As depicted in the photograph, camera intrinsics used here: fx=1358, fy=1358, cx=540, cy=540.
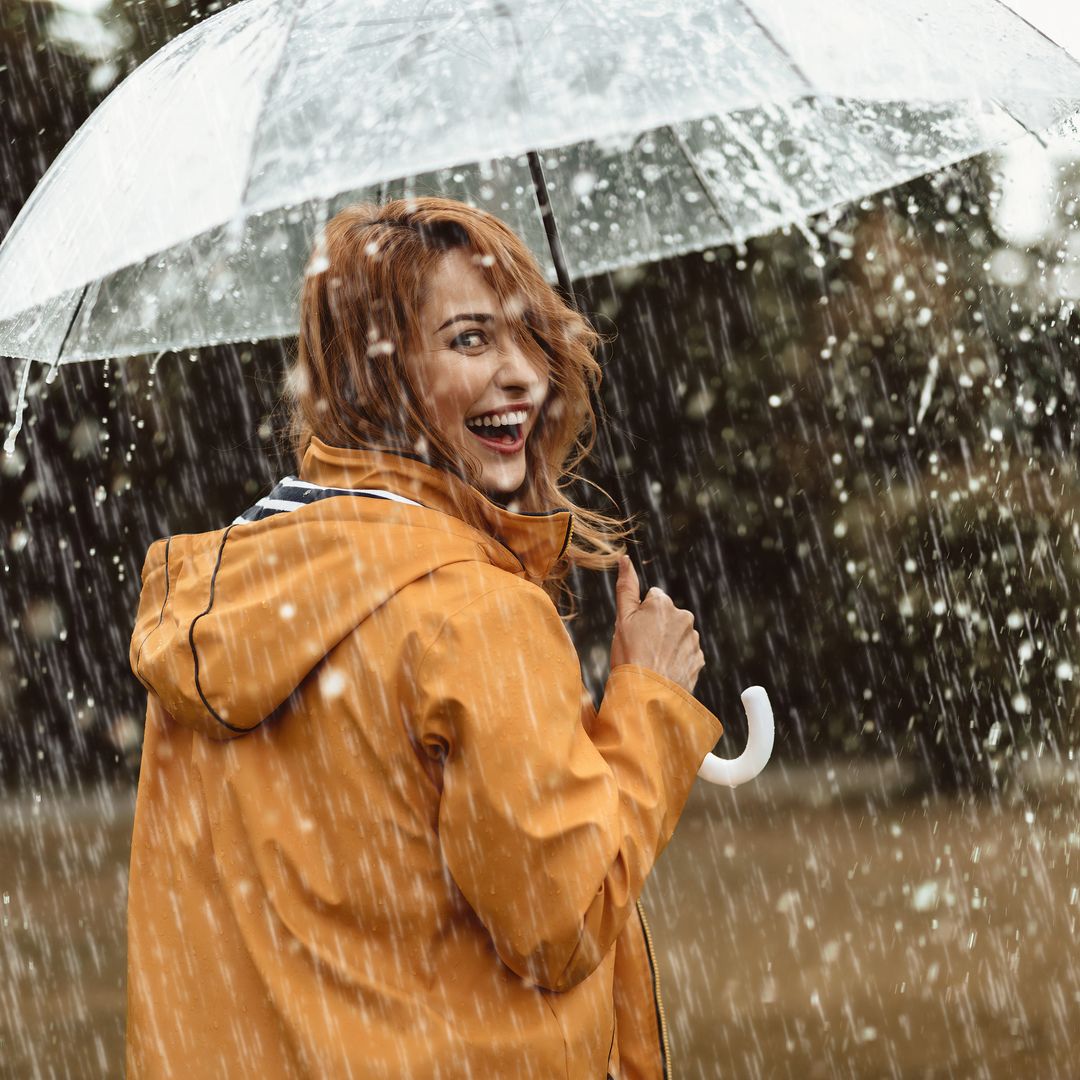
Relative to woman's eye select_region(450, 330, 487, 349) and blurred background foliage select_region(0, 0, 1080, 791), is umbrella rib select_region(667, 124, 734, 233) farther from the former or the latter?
blurred background foliage select_region(0, 0, 1080, 791)

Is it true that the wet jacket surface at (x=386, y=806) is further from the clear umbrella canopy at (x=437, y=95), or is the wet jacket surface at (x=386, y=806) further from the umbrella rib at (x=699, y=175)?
the umbrella rib at (x=699, y=175)

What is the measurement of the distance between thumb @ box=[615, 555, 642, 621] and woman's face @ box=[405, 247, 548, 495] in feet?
0.75

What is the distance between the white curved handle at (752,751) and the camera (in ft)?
6.81

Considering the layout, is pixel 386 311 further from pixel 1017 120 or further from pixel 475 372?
pixel 1017 120

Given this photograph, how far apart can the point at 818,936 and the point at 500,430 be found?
4147mm

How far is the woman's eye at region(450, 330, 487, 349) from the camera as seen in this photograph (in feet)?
6.11

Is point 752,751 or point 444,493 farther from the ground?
point 444,493

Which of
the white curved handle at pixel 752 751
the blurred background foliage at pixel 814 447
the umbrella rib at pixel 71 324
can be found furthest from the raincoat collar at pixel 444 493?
the blurred background foliage at pixel 814 447

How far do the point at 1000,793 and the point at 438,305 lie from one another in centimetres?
644

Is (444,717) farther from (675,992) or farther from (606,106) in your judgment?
(675,992)

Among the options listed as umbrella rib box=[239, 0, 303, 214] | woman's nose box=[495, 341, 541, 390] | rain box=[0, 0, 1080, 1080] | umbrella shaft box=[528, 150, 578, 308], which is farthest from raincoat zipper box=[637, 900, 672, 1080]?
rain box=[0, 0, 1080, 1080]

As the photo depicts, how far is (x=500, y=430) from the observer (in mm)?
1928

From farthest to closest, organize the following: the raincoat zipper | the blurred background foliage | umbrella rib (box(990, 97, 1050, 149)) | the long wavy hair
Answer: the blurred background foliage → umbrella rib (box(990, 97, 1050, 149)) → the raincoat zipper → the long wavy hair

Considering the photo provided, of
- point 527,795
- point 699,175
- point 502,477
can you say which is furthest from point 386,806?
point 699,175
